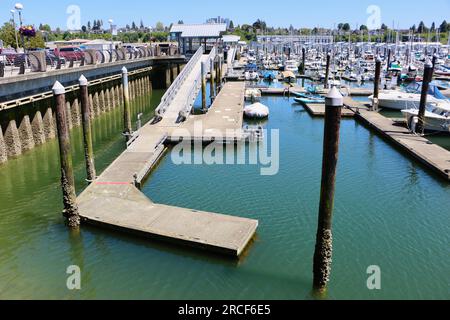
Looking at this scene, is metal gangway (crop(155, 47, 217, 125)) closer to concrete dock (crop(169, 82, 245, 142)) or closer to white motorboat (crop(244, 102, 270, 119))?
concrete dock (crop(169, 82, 245, 142))

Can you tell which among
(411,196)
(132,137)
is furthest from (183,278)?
(132,137)

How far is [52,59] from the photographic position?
28781 mm

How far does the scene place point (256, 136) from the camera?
2691 centimetres

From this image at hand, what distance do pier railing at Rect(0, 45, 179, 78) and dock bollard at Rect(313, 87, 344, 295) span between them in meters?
18.7

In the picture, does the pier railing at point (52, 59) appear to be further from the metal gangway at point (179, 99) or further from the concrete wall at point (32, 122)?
the metal gangway at point (179, 99)

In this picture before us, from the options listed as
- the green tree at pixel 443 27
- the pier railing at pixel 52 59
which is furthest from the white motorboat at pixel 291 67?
the green tree at pixel 443 27

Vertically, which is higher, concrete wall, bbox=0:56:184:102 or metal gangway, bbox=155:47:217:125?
→ concrete wall, bbox=0:56:184:102

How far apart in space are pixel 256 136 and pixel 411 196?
34.6ft

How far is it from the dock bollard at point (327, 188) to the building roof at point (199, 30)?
44.4 metres

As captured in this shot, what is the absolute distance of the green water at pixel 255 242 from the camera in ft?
40.2

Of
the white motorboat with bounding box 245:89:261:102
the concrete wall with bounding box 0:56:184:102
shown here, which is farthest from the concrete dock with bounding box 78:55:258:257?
the white motorboat with bounding box 245:89:261:102

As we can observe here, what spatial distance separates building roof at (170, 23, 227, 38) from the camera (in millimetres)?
52806

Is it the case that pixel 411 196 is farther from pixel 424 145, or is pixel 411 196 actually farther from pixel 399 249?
pixel 424 145

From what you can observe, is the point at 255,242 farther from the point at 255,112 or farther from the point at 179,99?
the point at 255,112
